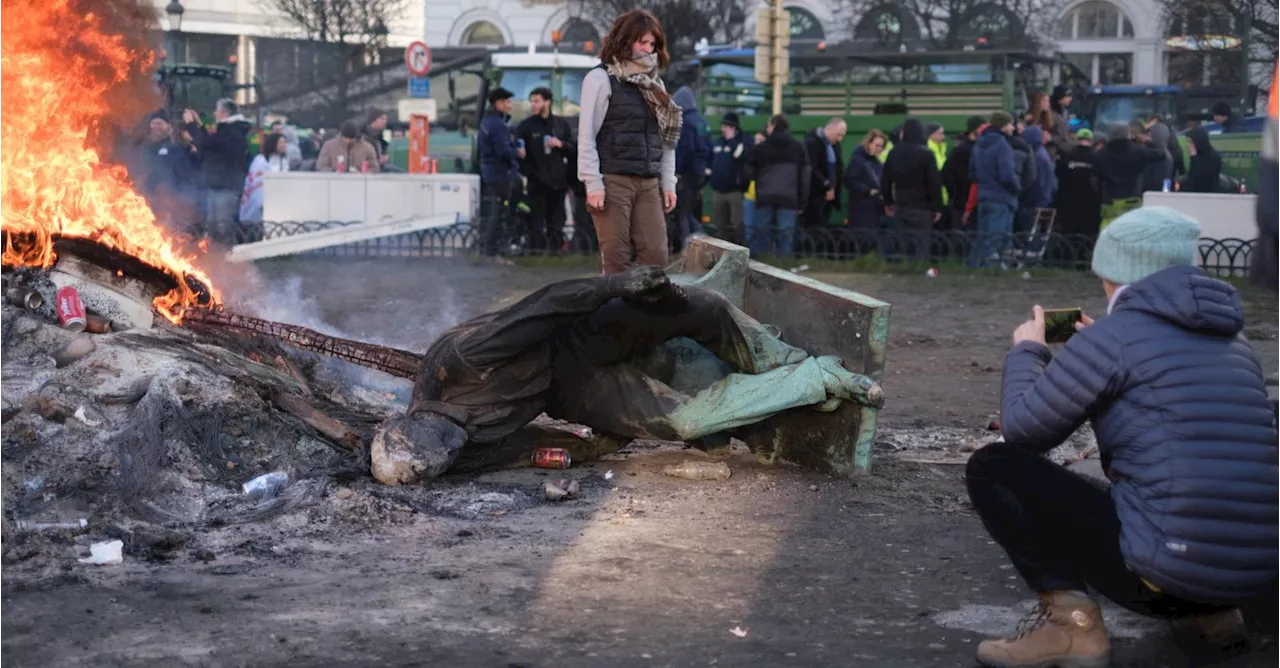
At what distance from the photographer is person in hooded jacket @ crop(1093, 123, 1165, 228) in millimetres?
17609

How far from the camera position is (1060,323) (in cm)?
469

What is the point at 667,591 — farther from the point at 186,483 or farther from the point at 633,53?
the point at 633,53

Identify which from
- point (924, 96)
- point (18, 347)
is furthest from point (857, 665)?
point (924, 96)

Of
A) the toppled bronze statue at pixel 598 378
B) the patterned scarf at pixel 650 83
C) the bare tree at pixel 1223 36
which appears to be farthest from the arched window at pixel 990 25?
the toppled bronze statue at pixel 598 378

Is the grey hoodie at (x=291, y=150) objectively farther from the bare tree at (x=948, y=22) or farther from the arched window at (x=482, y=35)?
the arched window at (x=482, y=35)

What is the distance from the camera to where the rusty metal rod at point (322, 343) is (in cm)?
722

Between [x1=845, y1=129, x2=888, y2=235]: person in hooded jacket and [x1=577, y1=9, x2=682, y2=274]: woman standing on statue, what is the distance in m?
9.02

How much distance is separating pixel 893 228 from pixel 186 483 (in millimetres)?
12851

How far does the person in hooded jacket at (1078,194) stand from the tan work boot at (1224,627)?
13942 mm

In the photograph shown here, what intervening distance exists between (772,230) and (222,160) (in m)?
6.98

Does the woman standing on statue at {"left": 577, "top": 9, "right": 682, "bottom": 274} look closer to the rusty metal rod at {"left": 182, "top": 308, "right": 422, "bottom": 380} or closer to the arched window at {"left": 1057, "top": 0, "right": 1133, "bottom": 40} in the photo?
the rusty metal rod at {"left": 182, "top": 308, "right": 422, "bottom": 380}

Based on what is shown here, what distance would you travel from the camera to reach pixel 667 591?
4.95m

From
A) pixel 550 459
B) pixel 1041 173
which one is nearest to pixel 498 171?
pixel 1041 173

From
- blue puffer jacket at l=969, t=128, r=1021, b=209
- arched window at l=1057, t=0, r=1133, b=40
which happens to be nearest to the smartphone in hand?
blue puffer jacket at l=969, t=128, r=1021, b=209
